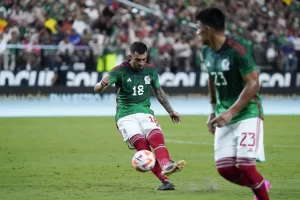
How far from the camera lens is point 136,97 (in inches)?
456

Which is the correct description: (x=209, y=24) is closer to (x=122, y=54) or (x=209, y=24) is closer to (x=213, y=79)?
(x=213, y=79)

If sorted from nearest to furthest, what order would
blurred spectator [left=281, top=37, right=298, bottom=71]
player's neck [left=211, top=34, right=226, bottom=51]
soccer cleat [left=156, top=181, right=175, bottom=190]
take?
A: player's neck [left=211, top=34, right=226, bottom=51]
soccer cleat [left=156, top=181, right=175, bottom=190]
blurred spectator [left=281, top=37, right=298, bottom=71]

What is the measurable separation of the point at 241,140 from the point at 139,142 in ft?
9.77

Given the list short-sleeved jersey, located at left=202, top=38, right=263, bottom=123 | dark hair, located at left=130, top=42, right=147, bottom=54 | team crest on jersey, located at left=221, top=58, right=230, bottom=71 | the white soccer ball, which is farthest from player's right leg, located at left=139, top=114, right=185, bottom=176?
team crest on jersey, located at left=221, top=58, right=230, bottom=71

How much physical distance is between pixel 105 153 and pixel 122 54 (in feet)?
44.4

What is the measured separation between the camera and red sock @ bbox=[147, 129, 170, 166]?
426 inches

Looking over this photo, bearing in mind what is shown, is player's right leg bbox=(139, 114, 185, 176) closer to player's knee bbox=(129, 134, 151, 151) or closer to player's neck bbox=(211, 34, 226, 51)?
player's knee bbox=(129, 134, 151, 151)

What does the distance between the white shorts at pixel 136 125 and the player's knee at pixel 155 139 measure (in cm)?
7

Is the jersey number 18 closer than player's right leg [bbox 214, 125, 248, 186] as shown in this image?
No

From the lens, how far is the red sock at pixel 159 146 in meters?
10.8

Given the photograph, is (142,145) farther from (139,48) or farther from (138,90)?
(139,48)

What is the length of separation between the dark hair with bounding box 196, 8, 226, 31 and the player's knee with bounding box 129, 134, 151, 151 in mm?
3209

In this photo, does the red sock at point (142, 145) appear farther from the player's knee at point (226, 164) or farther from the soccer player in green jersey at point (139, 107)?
the player's knee at point (226, 164)

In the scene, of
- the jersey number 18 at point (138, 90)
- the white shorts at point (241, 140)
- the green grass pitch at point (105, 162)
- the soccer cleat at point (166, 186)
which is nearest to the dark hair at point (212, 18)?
the white shorts at point (241, 140)
